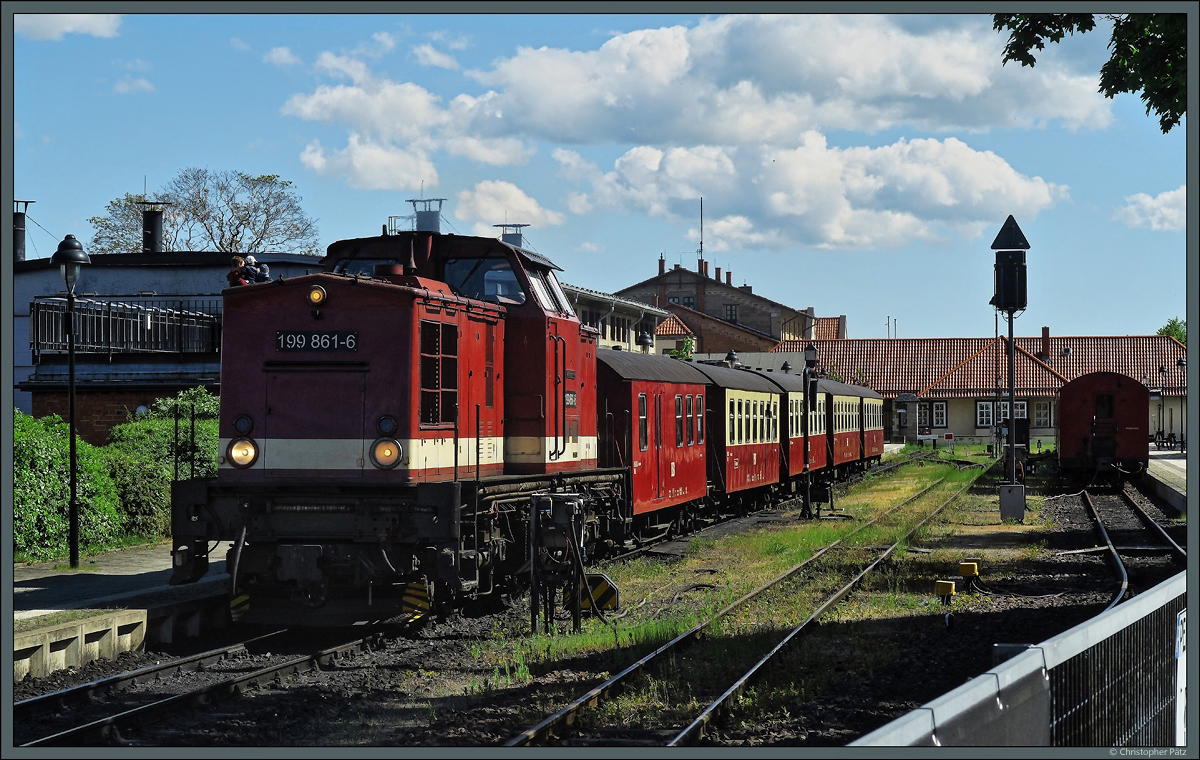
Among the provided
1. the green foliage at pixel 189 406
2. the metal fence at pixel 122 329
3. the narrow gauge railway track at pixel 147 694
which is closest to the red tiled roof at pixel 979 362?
the metal fence at pixel 122 329

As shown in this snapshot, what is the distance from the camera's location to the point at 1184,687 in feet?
21.7

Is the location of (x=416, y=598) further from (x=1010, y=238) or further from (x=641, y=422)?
(x=1010, y=238)

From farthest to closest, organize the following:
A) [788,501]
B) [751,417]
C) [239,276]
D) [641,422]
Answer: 1. [788,501]
2. [751,417]
3. [641,422]
4. [239,276]

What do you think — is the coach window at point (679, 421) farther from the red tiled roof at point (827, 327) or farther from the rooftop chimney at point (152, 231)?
the red tiled roof at point (827, 327)

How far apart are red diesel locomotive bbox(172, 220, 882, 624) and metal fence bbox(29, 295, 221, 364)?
19231 millimetres

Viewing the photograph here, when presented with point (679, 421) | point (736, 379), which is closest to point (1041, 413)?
point (736, 379)

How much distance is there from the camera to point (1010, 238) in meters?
23.7

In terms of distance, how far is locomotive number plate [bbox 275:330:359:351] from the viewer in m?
11.4

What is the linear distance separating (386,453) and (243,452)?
4.86 feet

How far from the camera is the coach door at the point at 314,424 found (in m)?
11.4

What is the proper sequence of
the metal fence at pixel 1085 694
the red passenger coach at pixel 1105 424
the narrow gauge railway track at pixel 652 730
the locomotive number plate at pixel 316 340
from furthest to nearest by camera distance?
the red passenger coach at pixel 1105 424 → the locomotive number plate at pixel 316 340 → the narrow gauge railway track at pixel 652 730 → the metal fence at pixel 1085 694

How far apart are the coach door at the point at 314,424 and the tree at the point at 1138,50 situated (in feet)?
Answer: 26.8

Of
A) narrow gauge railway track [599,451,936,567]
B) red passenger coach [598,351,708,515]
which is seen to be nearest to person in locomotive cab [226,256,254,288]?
red passenger coach [598,351,708,515]

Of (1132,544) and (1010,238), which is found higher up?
(1010,238)
